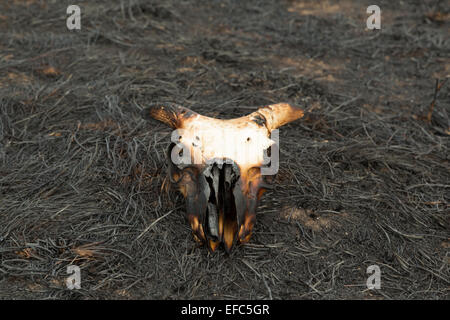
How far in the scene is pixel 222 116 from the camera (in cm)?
455

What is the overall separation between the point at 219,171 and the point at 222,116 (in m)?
1.63

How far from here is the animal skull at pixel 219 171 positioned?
2.98m

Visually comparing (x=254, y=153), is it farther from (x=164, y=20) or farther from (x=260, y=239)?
(x=164, y=20)

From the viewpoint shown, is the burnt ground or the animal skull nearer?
the animal skull

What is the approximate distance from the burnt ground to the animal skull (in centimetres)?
21

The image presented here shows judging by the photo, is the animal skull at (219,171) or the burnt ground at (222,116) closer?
the animal skull at (219,171)

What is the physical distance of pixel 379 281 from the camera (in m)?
3.12

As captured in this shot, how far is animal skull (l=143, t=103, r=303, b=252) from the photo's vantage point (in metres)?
2.98

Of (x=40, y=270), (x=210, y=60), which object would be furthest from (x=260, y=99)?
(x=40, y=270)

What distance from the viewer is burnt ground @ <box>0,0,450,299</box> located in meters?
3.10

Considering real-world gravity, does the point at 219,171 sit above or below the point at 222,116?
below

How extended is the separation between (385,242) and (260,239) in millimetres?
779

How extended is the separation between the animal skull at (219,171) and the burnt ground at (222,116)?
209 mm

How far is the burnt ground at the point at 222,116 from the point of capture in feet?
10.2
